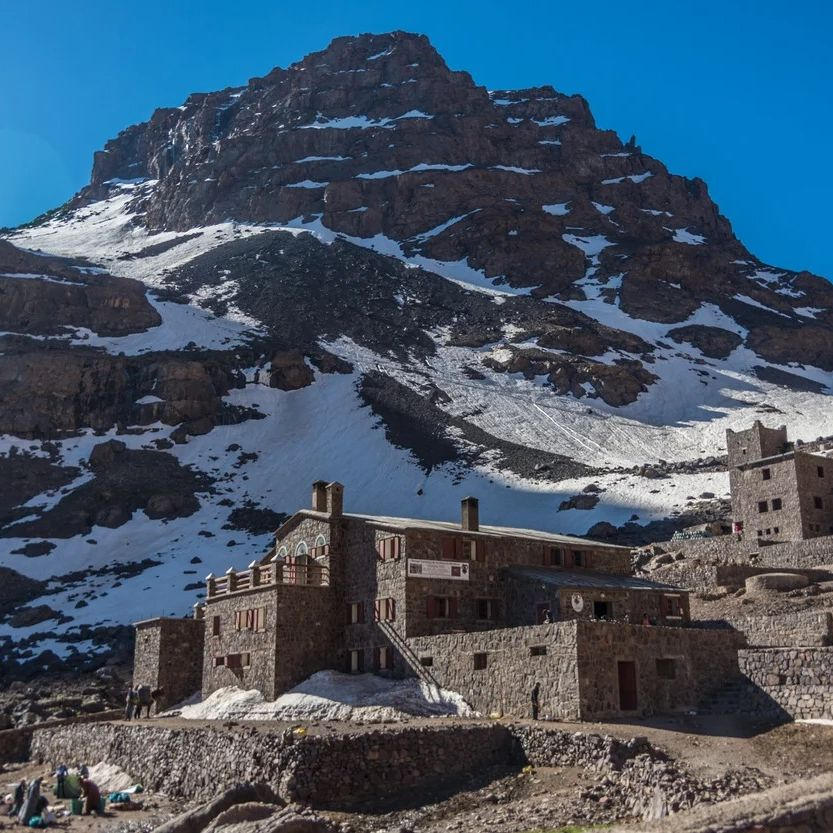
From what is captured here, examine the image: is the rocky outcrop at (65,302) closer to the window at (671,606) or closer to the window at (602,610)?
the window at (671,606)

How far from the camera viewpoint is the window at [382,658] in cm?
3519

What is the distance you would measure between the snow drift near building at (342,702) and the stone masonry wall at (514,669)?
674mm

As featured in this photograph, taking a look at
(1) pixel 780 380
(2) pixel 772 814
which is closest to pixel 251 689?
(2) pixel 772 814

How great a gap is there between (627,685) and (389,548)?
38.3 ft

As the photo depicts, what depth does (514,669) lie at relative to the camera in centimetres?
2894

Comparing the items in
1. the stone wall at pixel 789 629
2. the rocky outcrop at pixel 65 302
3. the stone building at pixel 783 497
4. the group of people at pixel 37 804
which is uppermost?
the rocky outcrop at pixel 65 302

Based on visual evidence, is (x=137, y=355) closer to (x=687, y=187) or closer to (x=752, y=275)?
(x=752, y=275)

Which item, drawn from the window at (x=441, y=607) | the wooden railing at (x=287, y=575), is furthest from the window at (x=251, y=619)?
the window at (x=441, y=607)

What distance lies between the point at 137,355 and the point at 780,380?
8642 cm

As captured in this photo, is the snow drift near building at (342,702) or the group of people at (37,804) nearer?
the group of people at (37,804)

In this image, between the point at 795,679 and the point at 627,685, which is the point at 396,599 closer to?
the point at 627,685

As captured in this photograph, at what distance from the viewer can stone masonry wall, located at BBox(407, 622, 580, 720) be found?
89.6 feet

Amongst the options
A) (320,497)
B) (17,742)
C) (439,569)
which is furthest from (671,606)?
(17,742)

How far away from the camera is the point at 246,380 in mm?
118250
